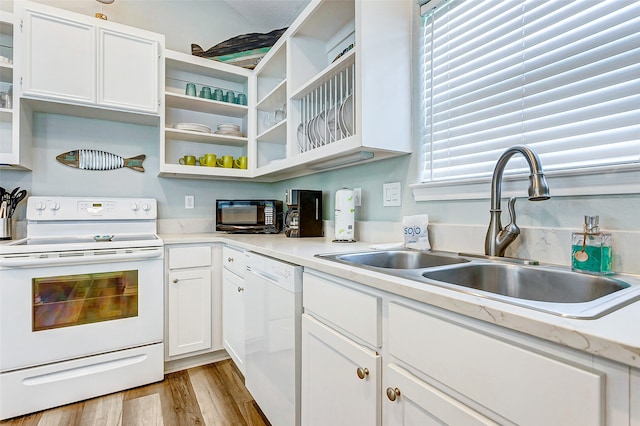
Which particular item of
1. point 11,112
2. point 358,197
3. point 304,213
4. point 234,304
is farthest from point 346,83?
point 11,112

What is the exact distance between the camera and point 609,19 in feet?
3.07

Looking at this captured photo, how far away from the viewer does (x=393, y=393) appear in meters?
0.79

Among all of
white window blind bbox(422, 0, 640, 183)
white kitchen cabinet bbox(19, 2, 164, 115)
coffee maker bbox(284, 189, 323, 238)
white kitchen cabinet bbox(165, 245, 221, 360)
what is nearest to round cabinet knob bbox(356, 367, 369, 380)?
white window blind bbox(422, 0, 640, 183)

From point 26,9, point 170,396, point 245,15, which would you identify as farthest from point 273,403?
point 245,15

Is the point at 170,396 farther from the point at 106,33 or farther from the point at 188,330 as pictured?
the point at 106,33

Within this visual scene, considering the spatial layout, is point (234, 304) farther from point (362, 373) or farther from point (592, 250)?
point (592, 250)

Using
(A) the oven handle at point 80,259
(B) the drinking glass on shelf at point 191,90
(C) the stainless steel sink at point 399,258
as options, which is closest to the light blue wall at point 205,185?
(C) the stainless steel sink at point 399,258

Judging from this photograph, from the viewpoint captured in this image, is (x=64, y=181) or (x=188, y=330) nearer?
(x=188, y=330)

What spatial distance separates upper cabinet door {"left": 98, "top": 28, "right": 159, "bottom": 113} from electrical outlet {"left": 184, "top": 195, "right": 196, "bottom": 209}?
2.42 ft

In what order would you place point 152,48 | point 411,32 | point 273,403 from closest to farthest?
point 273,403 < point 411,32 < point 152,48

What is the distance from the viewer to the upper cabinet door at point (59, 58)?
6.24ft

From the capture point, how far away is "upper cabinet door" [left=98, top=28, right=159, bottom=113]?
209cm

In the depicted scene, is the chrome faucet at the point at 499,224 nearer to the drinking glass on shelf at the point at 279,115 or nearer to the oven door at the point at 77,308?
the drinking glass on shelf at the point at 279,115

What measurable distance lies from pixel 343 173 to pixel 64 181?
1.97 meters
